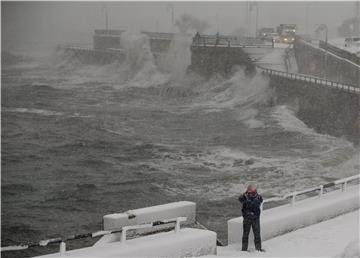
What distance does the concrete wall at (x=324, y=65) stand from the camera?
138ft

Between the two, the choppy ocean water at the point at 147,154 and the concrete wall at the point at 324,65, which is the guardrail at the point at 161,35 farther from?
the choppy ocean water at the point at 147,154

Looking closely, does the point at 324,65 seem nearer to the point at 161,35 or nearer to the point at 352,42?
the point at 352,42

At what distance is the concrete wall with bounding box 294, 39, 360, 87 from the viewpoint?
42.0 m

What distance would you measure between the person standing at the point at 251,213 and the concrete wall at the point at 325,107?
20.5m

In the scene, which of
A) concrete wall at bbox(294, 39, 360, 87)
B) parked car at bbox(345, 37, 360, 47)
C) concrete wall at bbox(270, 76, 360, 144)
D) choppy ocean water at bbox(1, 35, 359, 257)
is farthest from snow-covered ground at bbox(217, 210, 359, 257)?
parked car at bbox(345, 37, 360, 47)

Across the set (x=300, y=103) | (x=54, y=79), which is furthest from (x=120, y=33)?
(x=300, y=103)

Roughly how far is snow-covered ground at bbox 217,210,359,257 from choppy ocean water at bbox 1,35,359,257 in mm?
4773

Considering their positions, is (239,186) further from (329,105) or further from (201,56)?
(201,56)

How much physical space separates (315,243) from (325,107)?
2513cm

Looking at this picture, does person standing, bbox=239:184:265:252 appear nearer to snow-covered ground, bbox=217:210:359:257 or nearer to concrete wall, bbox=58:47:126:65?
snow-covered ground, bbox=217:210:359:257

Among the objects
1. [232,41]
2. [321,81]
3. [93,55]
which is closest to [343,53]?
[321,81]

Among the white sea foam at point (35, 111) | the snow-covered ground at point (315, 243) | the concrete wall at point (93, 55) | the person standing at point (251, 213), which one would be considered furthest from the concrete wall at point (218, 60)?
the person standing at point (251, 213)

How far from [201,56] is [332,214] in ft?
163

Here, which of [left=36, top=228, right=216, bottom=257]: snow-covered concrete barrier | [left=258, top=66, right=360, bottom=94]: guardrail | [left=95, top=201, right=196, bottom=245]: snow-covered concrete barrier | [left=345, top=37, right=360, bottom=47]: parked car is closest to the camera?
[left=36, top=228, right=216, bottom=257]: snow-covered concrete barrier
